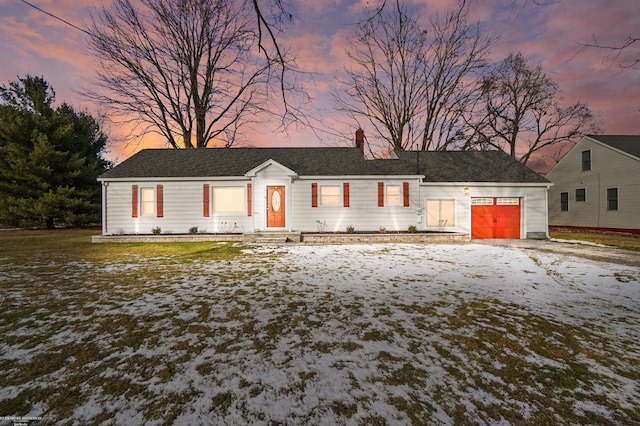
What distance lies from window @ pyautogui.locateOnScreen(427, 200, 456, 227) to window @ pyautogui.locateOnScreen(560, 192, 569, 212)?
1461cm

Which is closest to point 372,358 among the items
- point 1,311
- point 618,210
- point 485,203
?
point 1,311

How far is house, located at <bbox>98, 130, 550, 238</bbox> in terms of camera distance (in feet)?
47.2

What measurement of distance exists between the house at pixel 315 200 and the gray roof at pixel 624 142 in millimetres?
8812

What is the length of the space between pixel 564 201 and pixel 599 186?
317 centimetres

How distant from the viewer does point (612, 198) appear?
18578 millimetres

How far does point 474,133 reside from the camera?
1075 inches

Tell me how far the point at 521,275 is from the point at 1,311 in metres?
10.6

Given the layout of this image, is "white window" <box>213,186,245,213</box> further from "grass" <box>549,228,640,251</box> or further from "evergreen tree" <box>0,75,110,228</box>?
"grass" <box>549,228,640,251</box>

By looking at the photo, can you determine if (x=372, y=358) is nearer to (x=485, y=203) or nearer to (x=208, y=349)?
(x=208, y=349)

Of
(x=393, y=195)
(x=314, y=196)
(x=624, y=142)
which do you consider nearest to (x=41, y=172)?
(x=314, y=196)

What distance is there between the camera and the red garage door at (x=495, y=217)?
15070 millimetres

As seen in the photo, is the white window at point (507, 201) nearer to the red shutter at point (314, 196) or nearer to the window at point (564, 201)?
the red shutter at point (314, 196)

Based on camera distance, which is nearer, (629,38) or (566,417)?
(566,417)

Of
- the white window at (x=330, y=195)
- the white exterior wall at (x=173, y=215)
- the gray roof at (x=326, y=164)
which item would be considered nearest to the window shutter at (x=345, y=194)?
the white window at (x=330, y=195)
